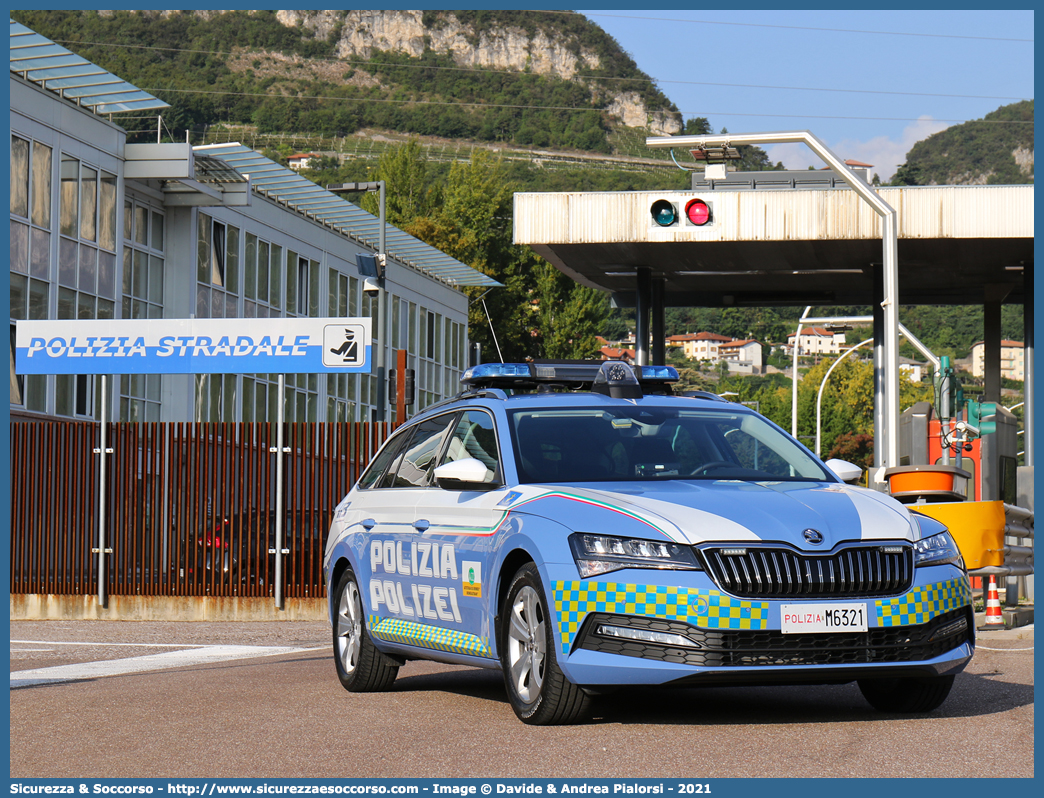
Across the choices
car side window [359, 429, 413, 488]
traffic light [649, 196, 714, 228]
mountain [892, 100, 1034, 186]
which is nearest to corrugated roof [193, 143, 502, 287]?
traffic light [649, 196, 714, 228]

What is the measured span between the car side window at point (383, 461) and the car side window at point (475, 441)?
0.85 m

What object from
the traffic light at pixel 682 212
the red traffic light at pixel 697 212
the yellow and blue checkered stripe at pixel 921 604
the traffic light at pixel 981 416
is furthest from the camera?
the traffic light at pixel 981 416

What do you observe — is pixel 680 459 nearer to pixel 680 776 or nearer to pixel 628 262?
pixel 680 776

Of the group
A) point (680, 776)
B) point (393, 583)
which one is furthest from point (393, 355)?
point (680, 776)

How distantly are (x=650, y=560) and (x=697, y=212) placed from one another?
15.1m

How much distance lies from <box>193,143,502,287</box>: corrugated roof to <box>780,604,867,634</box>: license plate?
1152 inches

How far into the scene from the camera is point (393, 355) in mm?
52250

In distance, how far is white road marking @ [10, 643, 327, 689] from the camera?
443 inches

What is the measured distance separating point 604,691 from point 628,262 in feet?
60.5

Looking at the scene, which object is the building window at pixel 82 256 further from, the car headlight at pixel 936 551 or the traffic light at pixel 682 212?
the car headlight at pixel 936 551

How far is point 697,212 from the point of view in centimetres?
2178

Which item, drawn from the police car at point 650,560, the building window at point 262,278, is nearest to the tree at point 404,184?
the building window at point 262,278

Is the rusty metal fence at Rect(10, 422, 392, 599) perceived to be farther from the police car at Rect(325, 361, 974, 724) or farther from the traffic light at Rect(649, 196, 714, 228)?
the police car at Rect(325, 361, 974, 724)

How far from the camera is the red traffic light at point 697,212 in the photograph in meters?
21.7
